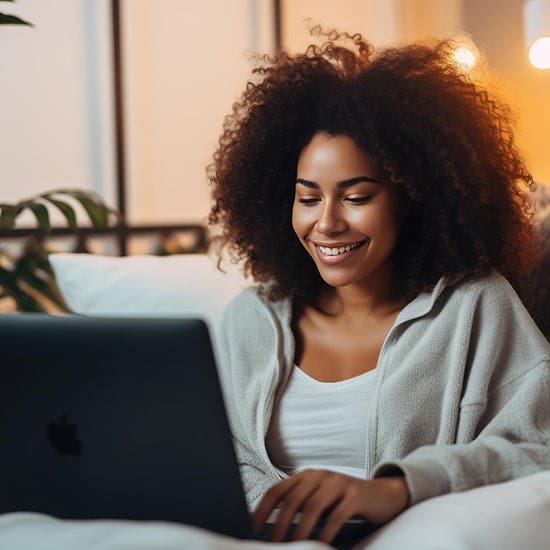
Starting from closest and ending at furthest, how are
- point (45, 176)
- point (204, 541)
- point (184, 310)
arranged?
point (204, 541) < point (184, 310) < point (45, 176)

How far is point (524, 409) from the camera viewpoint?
1312mm

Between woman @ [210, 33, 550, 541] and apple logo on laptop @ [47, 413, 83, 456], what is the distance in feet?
1.55

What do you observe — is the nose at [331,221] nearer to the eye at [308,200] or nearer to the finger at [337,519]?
the eye at [308,200]

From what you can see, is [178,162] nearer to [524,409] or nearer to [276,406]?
[276,406]

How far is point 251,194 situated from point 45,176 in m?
1.09

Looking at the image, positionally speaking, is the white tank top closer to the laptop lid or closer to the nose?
the nose

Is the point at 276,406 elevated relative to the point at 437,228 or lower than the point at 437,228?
lower

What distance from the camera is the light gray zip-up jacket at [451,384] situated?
1324mm

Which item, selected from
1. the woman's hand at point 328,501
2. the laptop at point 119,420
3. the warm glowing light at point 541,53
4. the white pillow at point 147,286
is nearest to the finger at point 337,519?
the woman's hand at point 328,501

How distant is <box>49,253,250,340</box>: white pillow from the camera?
71.2 inches

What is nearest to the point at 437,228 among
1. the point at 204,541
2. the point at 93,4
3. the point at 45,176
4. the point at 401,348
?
the point at 401,348

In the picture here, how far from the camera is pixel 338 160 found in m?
1.42

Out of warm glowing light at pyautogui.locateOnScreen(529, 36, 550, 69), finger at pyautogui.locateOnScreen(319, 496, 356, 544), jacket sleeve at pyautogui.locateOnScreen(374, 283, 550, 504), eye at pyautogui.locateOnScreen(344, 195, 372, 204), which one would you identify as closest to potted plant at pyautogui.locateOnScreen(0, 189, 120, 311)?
eye at pyautogui.locateOnScreen(344, 195, 372, 204)

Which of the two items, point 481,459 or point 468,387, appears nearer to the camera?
point 481,459
